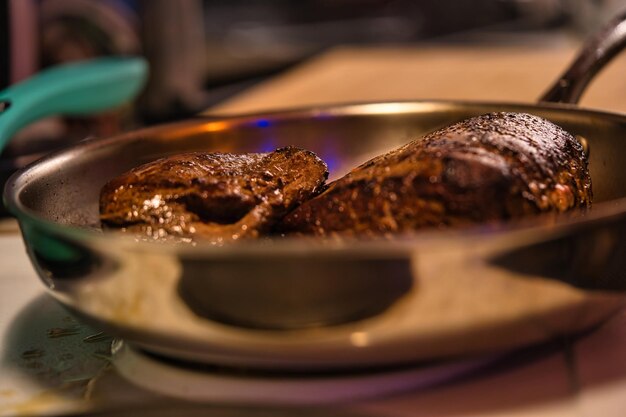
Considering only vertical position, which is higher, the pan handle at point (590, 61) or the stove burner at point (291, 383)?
the pan handle at point (590, 61)

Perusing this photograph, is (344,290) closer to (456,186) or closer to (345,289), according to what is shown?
(345,289)

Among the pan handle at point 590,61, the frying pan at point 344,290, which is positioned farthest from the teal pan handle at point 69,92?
the pan handle at point 590,61

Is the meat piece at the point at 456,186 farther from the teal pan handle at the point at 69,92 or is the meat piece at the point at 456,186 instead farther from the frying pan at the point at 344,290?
the teal pan handle at the point at 69,92

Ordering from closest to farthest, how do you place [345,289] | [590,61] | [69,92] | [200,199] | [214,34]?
[345,289] < [200,199] < [590,61] < [69,92] < [214,34]

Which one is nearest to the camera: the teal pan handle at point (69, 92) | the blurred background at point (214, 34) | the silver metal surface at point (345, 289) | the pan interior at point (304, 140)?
the silver metal surface at point (345, 289)

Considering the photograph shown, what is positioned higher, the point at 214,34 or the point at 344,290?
the point at 344,290

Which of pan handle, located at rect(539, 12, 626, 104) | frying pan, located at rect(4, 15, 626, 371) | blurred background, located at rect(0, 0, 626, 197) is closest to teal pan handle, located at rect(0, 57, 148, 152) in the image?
blurred background, located at rect(0, 0, 626, 197)

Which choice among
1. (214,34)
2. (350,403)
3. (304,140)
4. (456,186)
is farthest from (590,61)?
(214,34)
